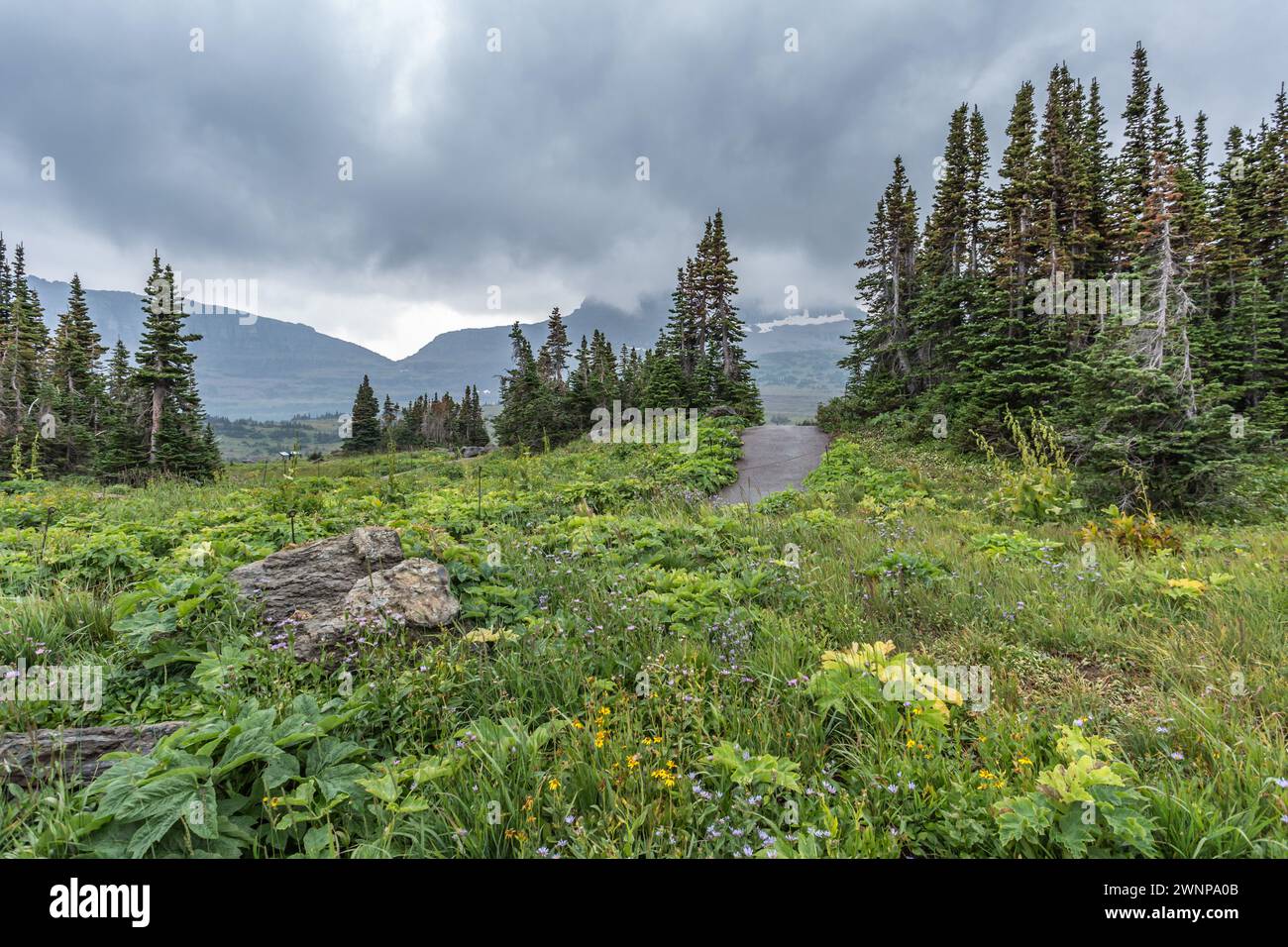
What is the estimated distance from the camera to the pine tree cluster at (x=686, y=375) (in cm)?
3325

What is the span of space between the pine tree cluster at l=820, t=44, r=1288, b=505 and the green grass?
3.95 meters

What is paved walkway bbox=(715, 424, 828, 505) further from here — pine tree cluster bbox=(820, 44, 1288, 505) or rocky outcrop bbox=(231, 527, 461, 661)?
rocky outcrop bbox=(231, 527, 461, 661)

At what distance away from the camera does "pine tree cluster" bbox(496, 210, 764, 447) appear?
109ft

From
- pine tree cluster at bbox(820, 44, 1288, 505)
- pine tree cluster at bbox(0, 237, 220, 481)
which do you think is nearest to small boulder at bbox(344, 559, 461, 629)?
pine tree cluster at bbox(820, 44, 1288, 505)

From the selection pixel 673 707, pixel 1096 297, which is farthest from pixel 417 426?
pixel 673 707

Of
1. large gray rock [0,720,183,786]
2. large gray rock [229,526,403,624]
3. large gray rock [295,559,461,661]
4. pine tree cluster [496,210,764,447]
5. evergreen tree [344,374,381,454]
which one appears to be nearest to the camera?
large gray rock [0,720,183,786]

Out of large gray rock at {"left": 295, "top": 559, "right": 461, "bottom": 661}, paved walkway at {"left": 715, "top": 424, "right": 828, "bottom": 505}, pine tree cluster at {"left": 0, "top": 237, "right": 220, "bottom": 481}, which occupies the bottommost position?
large gray rock at {"left": 295, "top": 559, "right": 461, "bottom": 661}

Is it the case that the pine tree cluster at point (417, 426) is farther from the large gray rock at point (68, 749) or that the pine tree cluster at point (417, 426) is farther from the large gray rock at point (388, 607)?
the large gray rock at point (68, 749)

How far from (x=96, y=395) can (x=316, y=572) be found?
5833cm

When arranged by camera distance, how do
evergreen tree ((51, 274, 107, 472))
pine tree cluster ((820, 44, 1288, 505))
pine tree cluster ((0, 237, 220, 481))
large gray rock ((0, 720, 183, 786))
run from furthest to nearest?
evergreen tree ((51, 274, 107, 472))
pine tree cluster ((0, 237, 220, 481))
pine tree cluster ((820, 44, 1288, 505))
large gray rock ((0, 720, 183, 786))

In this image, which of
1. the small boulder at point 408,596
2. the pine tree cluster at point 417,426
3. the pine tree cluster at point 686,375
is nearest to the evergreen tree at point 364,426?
the pine tree cluster at point 417,426
